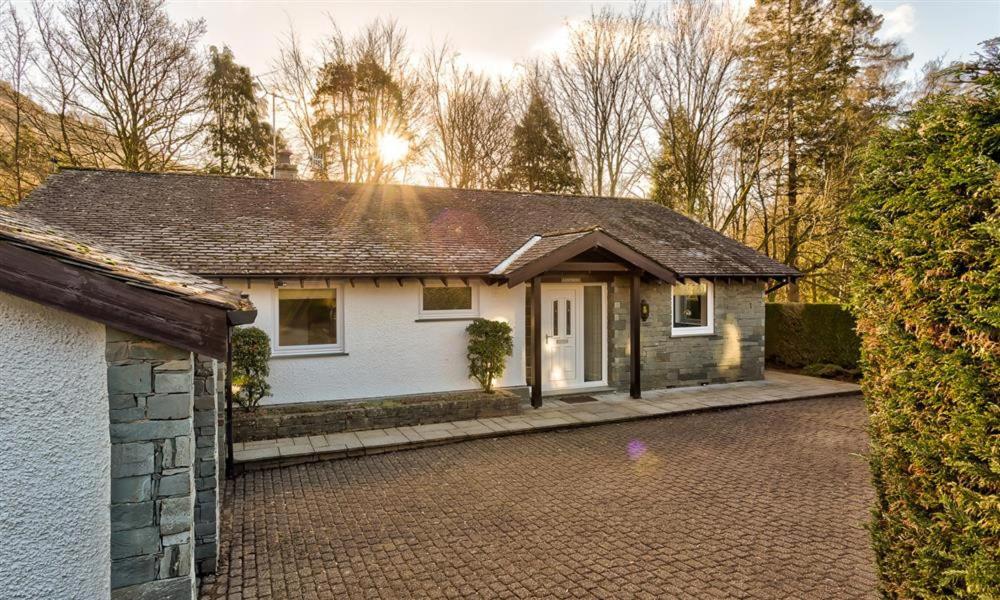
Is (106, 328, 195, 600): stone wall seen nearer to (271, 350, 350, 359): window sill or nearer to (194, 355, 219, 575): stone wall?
(194, 355, 219, 575): stone wall

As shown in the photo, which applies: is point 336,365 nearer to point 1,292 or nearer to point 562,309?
point 562,309

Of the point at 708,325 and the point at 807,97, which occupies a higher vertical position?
the point at 807,97

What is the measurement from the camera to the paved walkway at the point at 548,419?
819cm

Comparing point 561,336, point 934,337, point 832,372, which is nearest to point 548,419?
point 561,336

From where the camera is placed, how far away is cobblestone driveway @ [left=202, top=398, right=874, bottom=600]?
4676 mm

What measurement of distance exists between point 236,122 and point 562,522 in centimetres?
2256

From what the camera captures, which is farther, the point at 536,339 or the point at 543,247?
the point at 543,247

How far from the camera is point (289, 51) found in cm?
2258

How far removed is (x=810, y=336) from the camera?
15.8m

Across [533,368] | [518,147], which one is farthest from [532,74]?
[533,368]

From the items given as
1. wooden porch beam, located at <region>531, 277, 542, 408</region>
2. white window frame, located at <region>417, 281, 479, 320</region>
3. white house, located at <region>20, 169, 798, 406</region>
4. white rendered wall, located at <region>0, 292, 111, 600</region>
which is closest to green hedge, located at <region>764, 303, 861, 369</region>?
white house, located at <region>20, 169, 798, 406</region>

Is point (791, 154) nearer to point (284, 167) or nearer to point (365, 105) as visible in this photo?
point (365, 105)

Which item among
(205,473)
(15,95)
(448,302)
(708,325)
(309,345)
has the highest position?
(15,95)

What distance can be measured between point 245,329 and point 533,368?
564 centimetres
